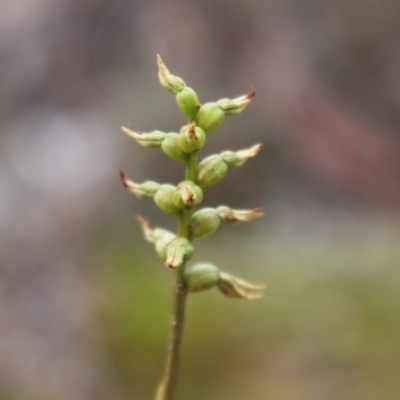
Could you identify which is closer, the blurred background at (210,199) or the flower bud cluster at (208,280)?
the flower bud cluster at (208,280)

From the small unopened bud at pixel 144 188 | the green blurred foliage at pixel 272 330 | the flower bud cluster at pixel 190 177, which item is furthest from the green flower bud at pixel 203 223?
the green blurred foliage at pixel 272 330

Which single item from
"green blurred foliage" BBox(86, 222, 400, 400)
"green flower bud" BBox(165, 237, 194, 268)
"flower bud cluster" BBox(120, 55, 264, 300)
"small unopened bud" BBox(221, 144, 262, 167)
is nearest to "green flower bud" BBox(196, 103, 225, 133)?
"flower bud cluster" BBox(120, 55, 264, 300)

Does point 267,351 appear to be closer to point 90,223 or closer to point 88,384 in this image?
point 88,384

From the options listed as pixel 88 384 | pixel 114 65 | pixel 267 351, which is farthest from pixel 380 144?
pixel 88 384

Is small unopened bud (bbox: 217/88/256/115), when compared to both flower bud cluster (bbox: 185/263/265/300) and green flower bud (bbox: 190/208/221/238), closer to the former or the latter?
green flower bud (bbox: 190/208/221/238)

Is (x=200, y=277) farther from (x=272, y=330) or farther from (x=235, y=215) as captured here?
(x=272, y=330)

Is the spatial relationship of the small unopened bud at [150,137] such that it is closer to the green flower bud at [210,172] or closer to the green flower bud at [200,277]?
the green flower bud at [210,172]

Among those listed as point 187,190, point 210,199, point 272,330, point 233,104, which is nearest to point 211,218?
point 187,190
